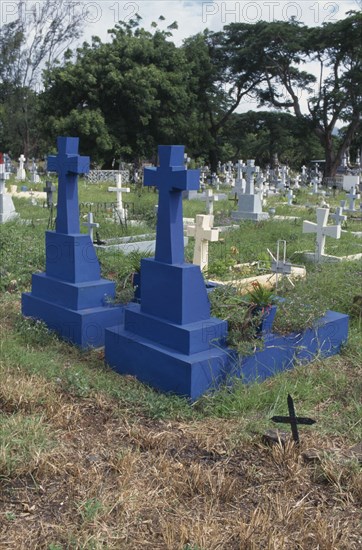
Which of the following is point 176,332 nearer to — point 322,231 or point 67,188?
point 67,188

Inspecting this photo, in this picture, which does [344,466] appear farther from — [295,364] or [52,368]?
[52,368]

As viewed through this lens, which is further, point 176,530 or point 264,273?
point 264,273

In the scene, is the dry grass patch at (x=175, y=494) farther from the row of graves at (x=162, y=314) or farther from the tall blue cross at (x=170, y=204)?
the tall blue cross at (x=170, y=204)

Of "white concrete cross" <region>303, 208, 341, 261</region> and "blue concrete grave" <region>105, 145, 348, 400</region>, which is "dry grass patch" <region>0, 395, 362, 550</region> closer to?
"blue concrete grave" <region>105, 145, 348, 400</region>

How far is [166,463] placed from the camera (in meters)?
2.97

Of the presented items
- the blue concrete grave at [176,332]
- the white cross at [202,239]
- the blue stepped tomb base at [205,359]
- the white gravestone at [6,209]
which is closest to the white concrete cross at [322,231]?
the white cross at [202,239]

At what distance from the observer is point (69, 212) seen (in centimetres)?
524

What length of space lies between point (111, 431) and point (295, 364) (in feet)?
5.50

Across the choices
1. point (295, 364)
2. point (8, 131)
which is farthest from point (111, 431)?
point (8, 131)

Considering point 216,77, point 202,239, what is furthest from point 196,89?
point 202,239

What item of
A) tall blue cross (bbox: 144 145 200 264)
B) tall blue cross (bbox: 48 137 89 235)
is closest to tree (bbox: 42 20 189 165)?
tall blue cross (bbox: 48 137 89 235)

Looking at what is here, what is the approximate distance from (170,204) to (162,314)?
2.47ft

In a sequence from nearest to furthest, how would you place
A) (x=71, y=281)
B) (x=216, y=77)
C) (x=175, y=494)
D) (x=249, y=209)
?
(x=175, y=494) < (x=71, y=281) < (x=249, y=209) < (x=216, y=77)

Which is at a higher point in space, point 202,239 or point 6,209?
point 6,209
